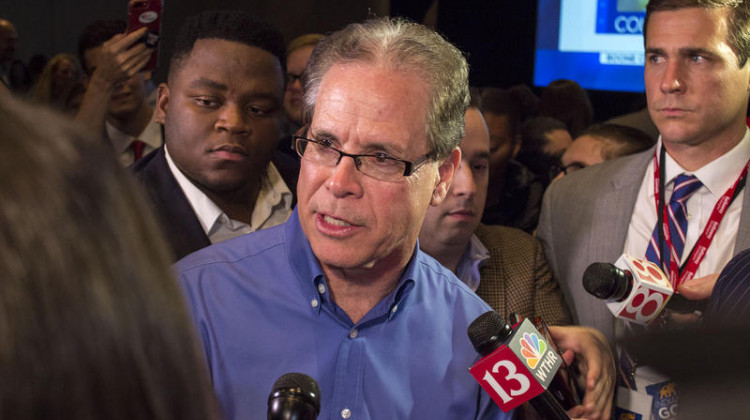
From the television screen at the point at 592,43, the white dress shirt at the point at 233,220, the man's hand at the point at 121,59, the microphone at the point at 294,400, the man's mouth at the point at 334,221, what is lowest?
the television screen at the point at 592,43

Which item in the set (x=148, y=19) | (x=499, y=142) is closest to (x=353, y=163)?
(x=148, y=19)

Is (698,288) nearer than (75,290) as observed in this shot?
No

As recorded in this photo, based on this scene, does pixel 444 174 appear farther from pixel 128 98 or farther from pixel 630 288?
pixel 128 98

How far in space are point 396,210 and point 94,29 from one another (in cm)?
247

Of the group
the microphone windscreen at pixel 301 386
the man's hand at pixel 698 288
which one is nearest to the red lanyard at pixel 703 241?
the man's hand at pixel 698 288

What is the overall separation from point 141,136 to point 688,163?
6.39 feet

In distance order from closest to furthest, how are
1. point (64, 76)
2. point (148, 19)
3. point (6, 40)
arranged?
point (148, 19), point (64, 76), point (6, 40)

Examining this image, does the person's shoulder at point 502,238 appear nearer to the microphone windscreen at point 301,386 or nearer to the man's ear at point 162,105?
the man's ear at point 162,105

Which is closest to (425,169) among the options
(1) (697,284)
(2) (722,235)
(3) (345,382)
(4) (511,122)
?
(3) (345,382)

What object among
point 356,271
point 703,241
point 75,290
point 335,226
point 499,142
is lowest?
point 499,142

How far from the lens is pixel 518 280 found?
84.4 inches

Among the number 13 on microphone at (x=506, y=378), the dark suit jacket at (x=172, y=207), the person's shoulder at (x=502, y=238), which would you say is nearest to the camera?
the number 13 on microphone at (x=506, y=378)

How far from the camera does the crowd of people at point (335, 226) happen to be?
469mm

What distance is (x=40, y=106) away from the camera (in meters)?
0.53
